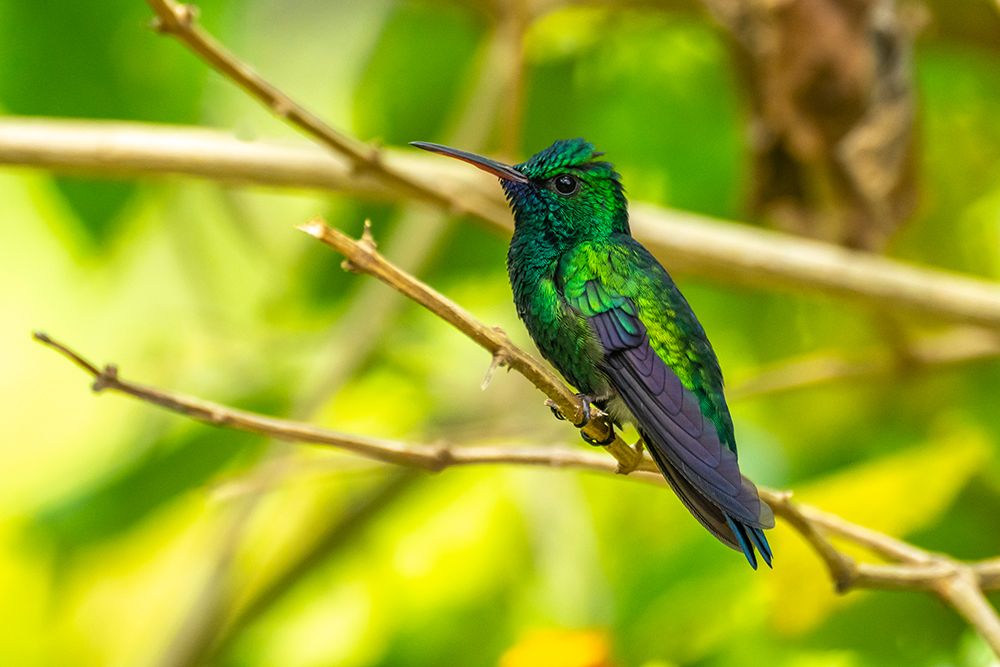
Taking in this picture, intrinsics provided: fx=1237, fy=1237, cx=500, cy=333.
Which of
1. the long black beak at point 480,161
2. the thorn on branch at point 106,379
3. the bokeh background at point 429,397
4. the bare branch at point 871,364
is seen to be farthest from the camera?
the bare branch at point 871,364

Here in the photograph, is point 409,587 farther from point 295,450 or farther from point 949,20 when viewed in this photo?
point 949,20

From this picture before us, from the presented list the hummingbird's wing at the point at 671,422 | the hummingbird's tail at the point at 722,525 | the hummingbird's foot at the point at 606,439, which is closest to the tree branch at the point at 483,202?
the hummingbird's wing at the point at 671,422

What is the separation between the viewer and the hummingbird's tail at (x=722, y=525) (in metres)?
1.79

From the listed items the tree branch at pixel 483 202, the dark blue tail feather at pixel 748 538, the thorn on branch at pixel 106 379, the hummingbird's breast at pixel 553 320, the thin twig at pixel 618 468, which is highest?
the tree branch at pixel 483 202

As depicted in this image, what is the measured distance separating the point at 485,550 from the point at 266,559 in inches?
40.3

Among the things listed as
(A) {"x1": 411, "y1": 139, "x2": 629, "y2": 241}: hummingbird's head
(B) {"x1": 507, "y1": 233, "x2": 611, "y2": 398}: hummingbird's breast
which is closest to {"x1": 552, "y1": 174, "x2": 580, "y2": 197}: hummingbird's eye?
(A) {"x1": 411, "y1": 139, "x2": 629, "y2": 241}: hummingbird's head

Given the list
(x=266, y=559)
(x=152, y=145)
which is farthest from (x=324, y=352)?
(x=152, y=145)

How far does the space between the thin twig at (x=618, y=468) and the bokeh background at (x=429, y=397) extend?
43 centimetres

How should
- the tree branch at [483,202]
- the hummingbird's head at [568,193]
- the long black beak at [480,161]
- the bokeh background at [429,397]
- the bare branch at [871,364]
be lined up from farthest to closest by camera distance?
the bare branch at [871,364] → the bokeh background at [429,397] → the tree branch at [483,202] → the hummingbird's head at [568,193] → the long black beak at [480,161]

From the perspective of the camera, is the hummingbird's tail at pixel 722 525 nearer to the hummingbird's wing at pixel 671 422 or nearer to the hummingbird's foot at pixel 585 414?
the hummingbird's wing at pixel 671 422

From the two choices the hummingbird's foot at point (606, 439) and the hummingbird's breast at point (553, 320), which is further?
the hummingbird's breast at point (553, 320)

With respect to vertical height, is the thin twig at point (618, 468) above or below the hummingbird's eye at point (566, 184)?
below

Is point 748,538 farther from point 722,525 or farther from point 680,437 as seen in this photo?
point 680,437

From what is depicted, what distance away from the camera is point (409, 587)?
319 cm
